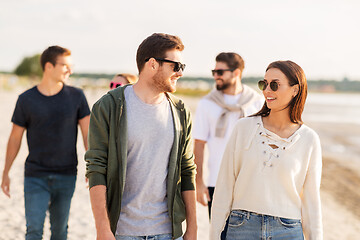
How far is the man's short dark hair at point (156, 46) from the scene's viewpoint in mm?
2766

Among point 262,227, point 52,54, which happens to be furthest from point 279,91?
point 52,54

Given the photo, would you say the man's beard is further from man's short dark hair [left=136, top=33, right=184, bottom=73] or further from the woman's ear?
the woman's ear

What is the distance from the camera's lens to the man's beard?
2.80 m

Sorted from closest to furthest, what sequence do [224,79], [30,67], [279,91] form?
[279,91] < [224,79] < [30,67]

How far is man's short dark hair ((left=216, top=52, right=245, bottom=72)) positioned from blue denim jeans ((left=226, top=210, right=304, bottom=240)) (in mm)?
1987

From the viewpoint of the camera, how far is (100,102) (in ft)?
8.87

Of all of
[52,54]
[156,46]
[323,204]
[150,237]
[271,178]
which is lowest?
[323,204]

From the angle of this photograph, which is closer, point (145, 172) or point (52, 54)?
point (145, 172)

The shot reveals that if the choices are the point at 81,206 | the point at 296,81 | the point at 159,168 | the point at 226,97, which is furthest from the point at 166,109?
the point at 81,206

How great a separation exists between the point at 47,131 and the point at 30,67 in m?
95.9

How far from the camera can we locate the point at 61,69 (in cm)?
443

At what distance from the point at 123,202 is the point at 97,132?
45 cm

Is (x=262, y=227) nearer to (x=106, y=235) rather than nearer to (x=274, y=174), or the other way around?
(x=274, y=174)

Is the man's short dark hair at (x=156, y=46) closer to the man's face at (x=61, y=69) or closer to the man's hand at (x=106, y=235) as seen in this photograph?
the man's hand at (x=106, y=235)
